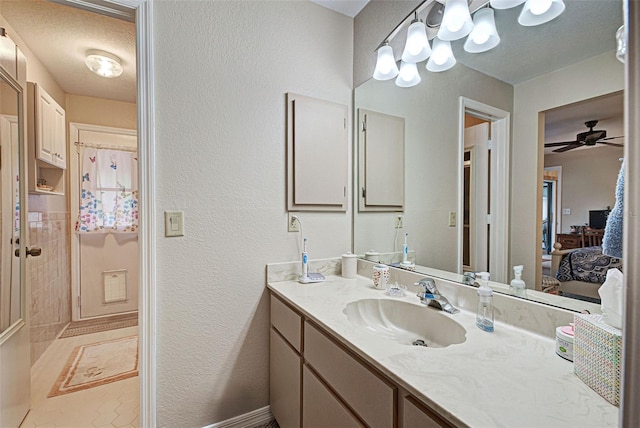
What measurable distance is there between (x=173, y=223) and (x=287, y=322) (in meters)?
0.70

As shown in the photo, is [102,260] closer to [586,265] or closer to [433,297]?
[433,297]

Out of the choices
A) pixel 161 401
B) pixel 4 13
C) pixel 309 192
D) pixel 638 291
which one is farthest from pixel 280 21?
pixel 161 401

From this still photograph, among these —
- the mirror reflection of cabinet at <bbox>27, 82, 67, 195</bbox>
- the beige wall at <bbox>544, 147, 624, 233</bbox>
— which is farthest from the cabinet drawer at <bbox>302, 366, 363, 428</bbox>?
the mirror reflection of cabinet at <bbox>27, 82, 67, 195</bbox>

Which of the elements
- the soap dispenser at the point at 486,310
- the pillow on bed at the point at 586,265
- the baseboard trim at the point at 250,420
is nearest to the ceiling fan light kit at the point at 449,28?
the pillow on bed at the point at 586,265

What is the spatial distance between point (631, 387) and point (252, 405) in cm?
166

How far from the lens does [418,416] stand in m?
0.65

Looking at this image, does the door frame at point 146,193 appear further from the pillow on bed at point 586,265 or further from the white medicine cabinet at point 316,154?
the pillow on bed at point 586,265

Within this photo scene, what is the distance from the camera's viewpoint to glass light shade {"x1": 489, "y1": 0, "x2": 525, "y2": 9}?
39.9 inches

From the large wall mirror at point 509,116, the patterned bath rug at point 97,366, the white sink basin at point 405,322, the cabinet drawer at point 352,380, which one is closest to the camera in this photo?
the cabinet drawer at point 352,380

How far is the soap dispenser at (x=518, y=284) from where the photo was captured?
1008 millimetres

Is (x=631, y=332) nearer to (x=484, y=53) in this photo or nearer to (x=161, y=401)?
(x=484, y=53)

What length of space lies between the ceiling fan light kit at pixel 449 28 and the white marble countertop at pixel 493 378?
3.44ft

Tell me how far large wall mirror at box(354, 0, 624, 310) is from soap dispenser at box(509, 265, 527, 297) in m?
0.02

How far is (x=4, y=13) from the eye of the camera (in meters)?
1.71
